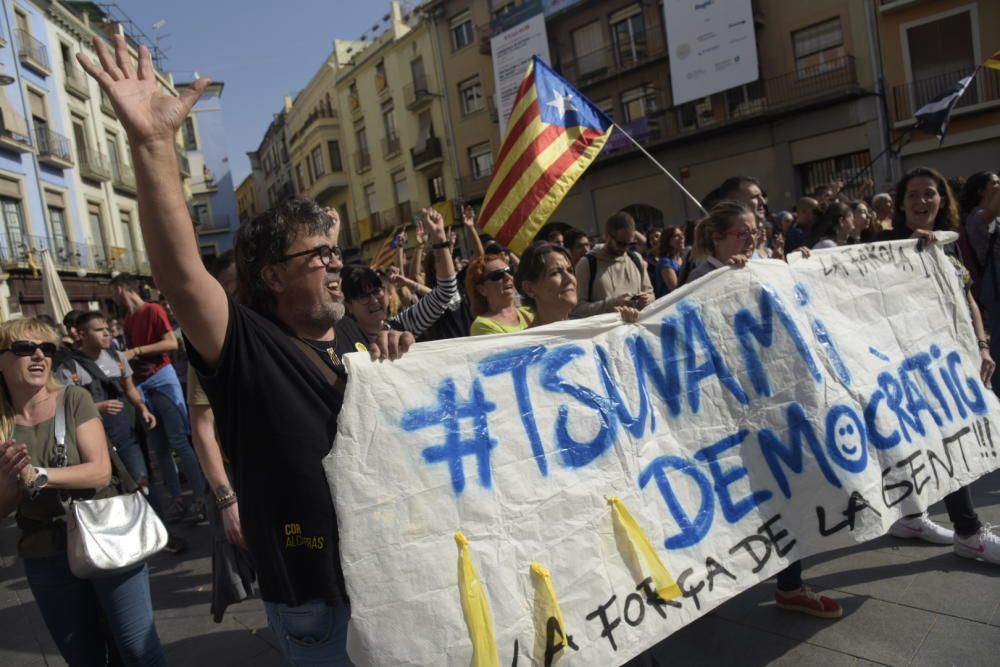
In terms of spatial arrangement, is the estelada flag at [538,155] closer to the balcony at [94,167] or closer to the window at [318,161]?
the balcony at [94,167]

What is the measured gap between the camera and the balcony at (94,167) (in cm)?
2412

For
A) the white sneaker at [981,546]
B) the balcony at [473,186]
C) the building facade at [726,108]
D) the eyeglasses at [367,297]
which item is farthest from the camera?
the balcony at [473,186]

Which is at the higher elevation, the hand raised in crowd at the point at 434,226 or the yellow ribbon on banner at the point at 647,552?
the hand raised in crowd at the point at 434,226

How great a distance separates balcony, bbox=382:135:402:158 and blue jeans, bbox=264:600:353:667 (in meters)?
32.3

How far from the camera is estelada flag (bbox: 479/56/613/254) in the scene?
5223 mm

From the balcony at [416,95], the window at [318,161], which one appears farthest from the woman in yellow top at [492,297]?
the window at [318,161]

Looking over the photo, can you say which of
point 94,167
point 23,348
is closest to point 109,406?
point 23,348

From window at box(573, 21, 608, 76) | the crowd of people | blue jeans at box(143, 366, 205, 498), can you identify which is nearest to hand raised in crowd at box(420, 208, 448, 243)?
the crowd of people

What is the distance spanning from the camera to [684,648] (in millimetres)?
2816

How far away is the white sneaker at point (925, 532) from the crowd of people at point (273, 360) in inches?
0.6

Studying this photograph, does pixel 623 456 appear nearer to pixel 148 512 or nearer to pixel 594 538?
pixel 594 538

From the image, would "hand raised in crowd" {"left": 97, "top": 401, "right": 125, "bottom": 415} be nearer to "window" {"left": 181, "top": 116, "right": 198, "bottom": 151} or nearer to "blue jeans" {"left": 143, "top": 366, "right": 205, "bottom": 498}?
"blue jeans" {"left": 143, "top": 366, "right": 205, "bottom": 498}

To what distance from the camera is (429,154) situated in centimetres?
3003

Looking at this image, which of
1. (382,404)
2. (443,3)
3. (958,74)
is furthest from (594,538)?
(443,3)
